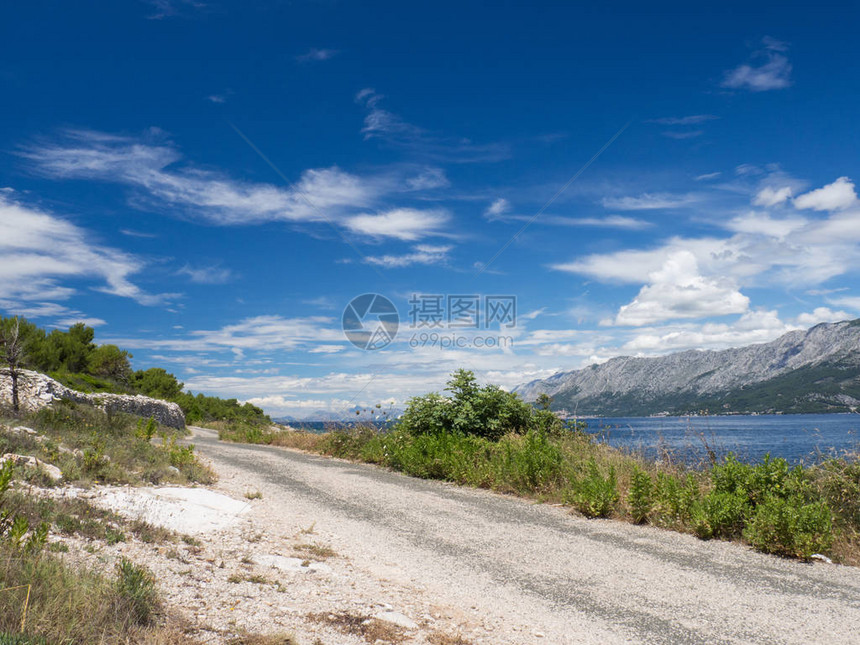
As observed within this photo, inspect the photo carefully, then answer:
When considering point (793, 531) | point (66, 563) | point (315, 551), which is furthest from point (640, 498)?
point (66, 563)

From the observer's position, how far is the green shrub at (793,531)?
646 centimetres

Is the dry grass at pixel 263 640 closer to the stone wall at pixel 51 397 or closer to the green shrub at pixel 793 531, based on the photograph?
the green shrub at pixel 793 531

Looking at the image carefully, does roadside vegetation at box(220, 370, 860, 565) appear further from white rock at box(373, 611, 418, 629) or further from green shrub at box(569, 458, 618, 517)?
white rock at box(373, 611, 418, 629)

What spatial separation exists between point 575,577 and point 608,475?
14.2 ft

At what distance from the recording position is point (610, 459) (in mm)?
10828

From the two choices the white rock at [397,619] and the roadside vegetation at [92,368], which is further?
the roadside vegetation at [92,368]

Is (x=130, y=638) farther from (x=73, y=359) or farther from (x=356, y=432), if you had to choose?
(x=73, y=359)

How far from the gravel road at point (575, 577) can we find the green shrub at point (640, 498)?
0.35 m

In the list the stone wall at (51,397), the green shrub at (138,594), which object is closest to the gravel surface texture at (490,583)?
the green shrub at (138,594)

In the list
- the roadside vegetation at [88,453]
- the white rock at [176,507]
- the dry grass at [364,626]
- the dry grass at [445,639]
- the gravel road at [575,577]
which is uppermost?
the roadside vegetation at [88,453]

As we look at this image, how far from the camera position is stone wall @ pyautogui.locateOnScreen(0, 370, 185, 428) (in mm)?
16406

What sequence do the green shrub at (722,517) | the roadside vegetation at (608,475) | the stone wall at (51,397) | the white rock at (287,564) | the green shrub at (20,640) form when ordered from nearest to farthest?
the green shrub at (20,640) → the white rock at (287,564) → the roadside vegetation at (608,475) → the green shrub at (722,517) → the stone wall at (51,397)

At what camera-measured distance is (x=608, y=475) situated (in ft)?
32.2

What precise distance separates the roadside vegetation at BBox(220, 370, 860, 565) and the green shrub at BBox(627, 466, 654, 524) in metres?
0.02
